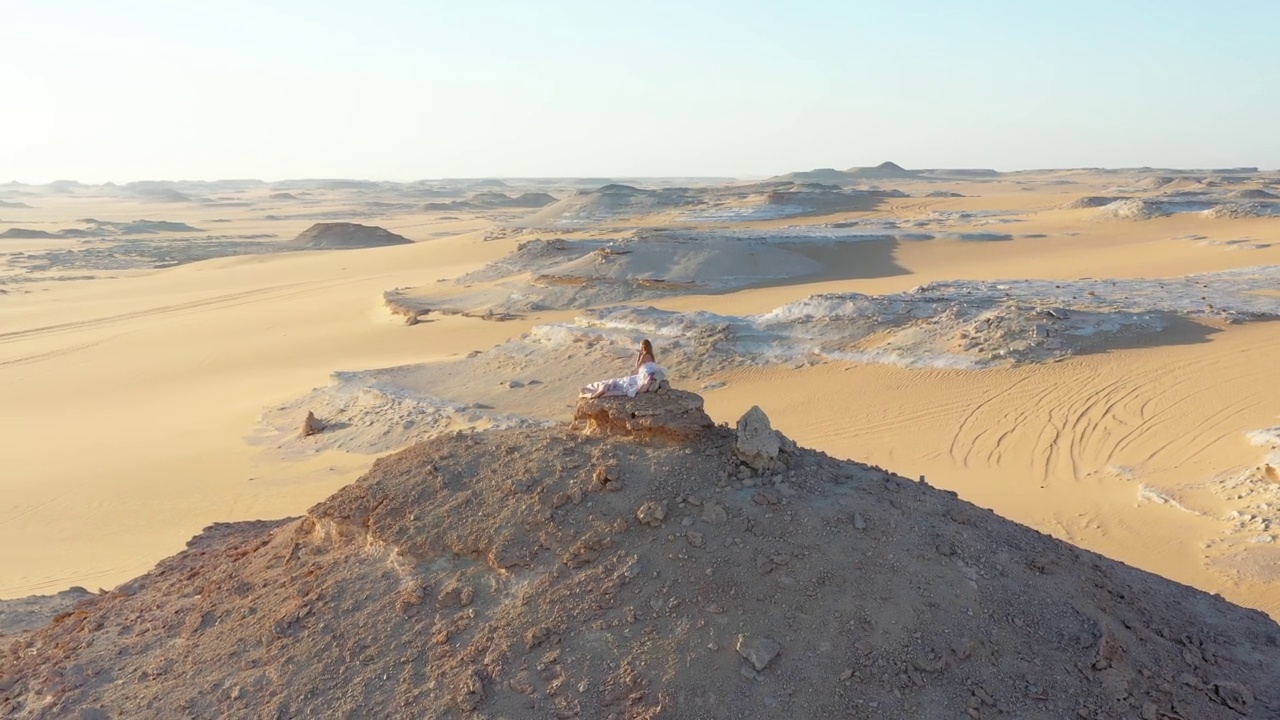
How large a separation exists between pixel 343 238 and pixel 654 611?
3828 cm

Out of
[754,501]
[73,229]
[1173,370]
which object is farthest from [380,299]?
[73,229]

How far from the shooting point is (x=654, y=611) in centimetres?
419

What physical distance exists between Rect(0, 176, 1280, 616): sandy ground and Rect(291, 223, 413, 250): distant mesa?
57.3 feet

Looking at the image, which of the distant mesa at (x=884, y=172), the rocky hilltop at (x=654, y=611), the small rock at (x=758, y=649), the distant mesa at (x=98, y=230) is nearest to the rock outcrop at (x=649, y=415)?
the rocky hilltop at (x=654, y=611)

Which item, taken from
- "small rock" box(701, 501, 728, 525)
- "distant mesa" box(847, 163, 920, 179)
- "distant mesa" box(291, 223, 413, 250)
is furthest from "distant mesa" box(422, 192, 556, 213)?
"small rock" box(701, 501, 728, 525)

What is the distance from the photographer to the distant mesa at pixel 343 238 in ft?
127

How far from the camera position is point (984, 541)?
191 inches

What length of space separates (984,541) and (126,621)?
5.05 m

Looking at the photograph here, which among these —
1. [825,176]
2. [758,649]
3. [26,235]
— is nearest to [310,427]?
[758,649]

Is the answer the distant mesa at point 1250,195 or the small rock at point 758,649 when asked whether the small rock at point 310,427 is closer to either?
A: the small rock at point 758,649

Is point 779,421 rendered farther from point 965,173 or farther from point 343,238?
point 965,173

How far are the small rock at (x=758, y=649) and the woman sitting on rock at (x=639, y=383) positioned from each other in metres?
1.67

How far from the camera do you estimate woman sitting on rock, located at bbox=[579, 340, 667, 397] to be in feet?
17.1

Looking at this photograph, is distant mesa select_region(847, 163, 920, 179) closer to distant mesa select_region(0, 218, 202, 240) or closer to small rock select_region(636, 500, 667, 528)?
distant mesa select_region(0, 218, 202, 240)
